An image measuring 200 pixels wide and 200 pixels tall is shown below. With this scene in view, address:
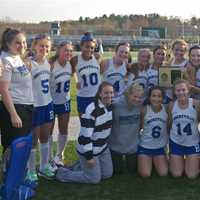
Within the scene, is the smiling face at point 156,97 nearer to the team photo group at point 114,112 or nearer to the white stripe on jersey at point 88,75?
the team photo group at point 114,112

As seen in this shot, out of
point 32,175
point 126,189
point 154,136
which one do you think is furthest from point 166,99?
point 32,175

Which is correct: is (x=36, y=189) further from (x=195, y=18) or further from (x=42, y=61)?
(x=195, y=18)

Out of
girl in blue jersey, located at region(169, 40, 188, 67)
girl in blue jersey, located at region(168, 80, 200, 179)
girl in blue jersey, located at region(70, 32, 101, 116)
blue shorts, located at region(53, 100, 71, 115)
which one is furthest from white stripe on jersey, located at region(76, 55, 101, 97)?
girl in blue jersey, located at region(168, 80, 200, 179)

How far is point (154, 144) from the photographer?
6020 mm

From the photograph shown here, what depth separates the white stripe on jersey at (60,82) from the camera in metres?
6.17

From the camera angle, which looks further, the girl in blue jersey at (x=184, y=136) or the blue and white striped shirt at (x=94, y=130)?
the girl in blue jersey at (x=184, y=136)

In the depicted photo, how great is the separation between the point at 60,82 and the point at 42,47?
0.69 meters

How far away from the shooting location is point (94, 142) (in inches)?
224

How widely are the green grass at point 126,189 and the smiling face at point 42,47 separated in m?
1.59

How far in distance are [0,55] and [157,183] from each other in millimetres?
2429

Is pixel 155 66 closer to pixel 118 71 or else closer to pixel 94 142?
pixel 118 71

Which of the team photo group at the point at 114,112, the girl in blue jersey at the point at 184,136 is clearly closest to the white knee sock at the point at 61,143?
the team photo group at the point at 114,112

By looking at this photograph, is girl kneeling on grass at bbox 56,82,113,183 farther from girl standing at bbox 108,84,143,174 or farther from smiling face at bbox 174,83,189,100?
smiling face at bbox 174,83,189,100

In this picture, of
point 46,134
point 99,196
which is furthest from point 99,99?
point 99,196
